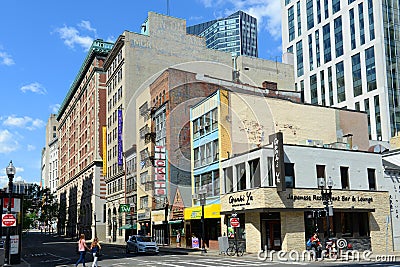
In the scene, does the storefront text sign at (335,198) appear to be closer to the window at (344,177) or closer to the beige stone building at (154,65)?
the window at (344,177)

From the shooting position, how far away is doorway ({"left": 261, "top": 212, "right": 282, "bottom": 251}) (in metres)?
37.0

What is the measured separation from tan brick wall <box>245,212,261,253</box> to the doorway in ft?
1.01

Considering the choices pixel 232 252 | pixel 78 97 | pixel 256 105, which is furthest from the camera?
pixel 78 97

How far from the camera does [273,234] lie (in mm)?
37250

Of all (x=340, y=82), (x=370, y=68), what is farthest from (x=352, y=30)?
(x=340, y=82)

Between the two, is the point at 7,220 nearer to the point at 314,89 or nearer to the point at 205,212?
the point at 205,212

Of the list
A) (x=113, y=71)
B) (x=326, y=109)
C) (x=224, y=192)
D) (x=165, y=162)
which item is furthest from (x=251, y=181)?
(x=113, y=71)

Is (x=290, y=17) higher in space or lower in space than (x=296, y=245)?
higher

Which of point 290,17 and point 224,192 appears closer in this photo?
point 224,192

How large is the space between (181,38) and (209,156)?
36.0 metres

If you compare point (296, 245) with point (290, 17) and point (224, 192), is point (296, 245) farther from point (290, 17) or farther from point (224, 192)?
point (290, 17)

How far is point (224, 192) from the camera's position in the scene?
4209 cm

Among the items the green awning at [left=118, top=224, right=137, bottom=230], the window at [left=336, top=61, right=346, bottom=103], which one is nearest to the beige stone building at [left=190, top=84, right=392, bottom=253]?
the green awning at [left=118, top=224, right=137, bottom=230]

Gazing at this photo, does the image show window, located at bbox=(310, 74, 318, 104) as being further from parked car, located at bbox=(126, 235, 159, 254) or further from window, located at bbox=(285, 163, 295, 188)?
parked car, located at bbox=(126, 235, 159, 254)
